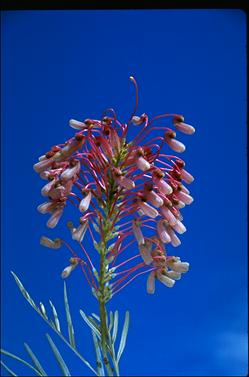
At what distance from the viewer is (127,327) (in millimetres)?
3072

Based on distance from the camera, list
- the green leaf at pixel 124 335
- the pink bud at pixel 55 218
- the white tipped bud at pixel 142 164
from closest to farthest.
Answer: the white tipped bud at pixel 142 164
the pink bud at pixel 55 218
the green leaf at pixel 124 335

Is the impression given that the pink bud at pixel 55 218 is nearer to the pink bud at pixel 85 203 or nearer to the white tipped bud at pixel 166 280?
the pink bud at pixel 85 203

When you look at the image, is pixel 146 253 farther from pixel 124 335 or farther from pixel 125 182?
pixel 124 335

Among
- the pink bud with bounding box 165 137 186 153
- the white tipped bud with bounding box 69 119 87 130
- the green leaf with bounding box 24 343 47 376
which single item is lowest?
the green leaf with bounding box 24 343 47 376

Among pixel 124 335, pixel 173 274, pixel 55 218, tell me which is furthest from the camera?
pixel 124 335

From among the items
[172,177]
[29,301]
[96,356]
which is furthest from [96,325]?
[172,177]

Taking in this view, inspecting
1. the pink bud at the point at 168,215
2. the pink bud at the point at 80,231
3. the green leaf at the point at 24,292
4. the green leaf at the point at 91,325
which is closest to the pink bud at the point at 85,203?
the pink bud at the point at 80,231

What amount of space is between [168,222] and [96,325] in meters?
0.73

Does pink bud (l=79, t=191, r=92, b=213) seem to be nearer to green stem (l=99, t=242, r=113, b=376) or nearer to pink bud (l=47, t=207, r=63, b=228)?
pink bud (l=47, t=207, r=63, b=228)

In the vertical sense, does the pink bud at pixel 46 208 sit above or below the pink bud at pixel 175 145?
below

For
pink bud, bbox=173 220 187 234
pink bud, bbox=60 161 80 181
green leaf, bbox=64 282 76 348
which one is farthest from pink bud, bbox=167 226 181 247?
green leaf, bbox=64 282 76 348

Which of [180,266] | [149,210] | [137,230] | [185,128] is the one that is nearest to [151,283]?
[180,266]

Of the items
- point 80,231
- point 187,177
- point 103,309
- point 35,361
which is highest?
point 187,177

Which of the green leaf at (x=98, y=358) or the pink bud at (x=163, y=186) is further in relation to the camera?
the green leaf at (x=98, y=358)
